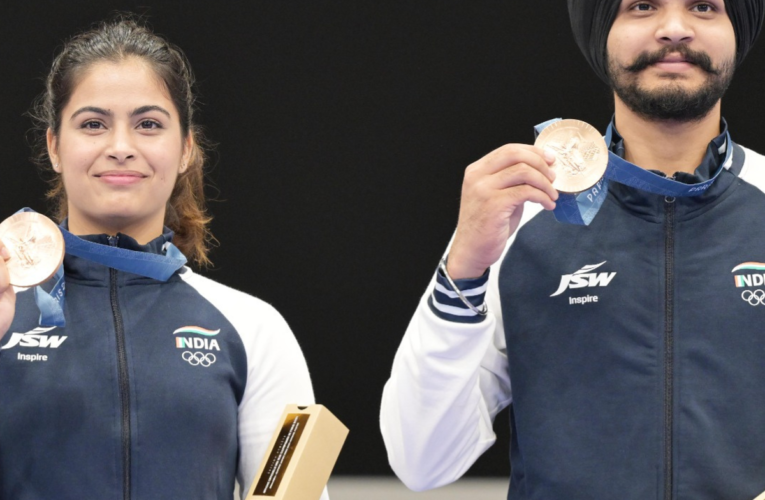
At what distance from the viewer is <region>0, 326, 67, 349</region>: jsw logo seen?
2738 millimetres

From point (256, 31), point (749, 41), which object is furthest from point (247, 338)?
point (256, 31)

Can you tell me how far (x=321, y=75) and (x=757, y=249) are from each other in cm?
201

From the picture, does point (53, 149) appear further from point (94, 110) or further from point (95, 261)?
point (95, 261)

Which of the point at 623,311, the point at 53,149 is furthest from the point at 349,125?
the point at 623,311

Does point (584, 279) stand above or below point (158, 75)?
below

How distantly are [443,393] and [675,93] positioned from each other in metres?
0.78

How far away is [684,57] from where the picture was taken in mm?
2566

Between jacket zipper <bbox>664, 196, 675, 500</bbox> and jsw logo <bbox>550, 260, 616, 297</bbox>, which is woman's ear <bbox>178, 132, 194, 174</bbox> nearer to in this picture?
jsw logo <bbox>550, 260, 616, 297</bbox>

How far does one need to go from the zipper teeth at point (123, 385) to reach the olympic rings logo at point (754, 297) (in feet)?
4.35

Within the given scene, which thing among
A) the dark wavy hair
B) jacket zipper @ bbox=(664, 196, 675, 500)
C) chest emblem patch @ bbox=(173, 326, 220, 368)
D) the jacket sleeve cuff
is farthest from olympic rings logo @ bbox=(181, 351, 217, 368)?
jacket zipper @ bbox=(664, 196, 675, 500)

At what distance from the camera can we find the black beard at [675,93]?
8.43ft

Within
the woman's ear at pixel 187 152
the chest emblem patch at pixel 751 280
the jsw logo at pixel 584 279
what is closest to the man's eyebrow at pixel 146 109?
the woman's ear at pixel 187 152

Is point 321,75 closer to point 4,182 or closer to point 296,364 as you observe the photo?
point 4,182

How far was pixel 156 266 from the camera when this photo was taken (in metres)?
2.90
